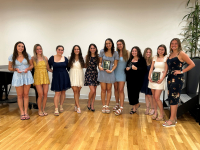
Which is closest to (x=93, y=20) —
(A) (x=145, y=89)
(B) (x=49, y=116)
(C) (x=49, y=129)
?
(A) (x=145, y=89)

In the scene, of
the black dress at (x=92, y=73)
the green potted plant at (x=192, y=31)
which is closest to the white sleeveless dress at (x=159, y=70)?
the black dress at (x=92, y=73)

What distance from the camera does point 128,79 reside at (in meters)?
3.76

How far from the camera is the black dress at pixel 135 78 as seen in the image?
3682mm

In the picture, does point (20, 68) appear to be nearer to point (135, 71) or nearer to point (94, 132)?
point (94, 132)

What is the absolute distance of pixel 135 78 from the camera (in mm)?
3713

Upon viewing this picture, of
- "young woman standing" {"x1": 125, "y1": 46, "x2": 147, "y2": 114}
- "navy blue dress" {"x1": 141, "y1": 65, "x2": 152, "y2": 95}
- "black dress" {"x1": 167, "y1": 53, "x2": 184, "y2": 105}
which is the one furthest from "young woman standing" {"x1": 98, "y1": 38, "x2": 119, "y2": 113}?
"black dress" {"x1": 167, "y1": 53, "x2": 184, "y2": 105}

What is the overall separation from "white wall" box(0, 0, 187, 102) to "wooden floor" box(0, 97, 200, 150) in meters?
1.99

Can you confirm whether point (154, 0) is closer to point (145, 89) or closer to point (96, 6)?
point (96, 6)

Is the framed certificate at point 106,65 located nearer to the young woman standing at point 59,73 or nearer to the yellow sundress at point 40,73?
the young woman standing at point 59,73

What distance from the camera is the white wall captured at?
4883 mm

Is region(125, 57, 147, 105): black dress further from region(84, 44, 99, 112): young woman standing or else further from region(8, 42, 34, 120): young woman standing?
region(8, 42, 34, 120): young woman standing

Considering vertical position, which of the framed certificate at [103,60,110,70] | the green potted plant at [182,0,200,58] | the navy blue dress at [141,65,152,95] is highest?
the green potted plant at [182,0,200,58]

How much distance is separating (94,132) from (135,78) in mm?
1436

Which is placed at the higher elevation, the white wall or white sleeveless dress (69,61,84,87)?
the white wall
